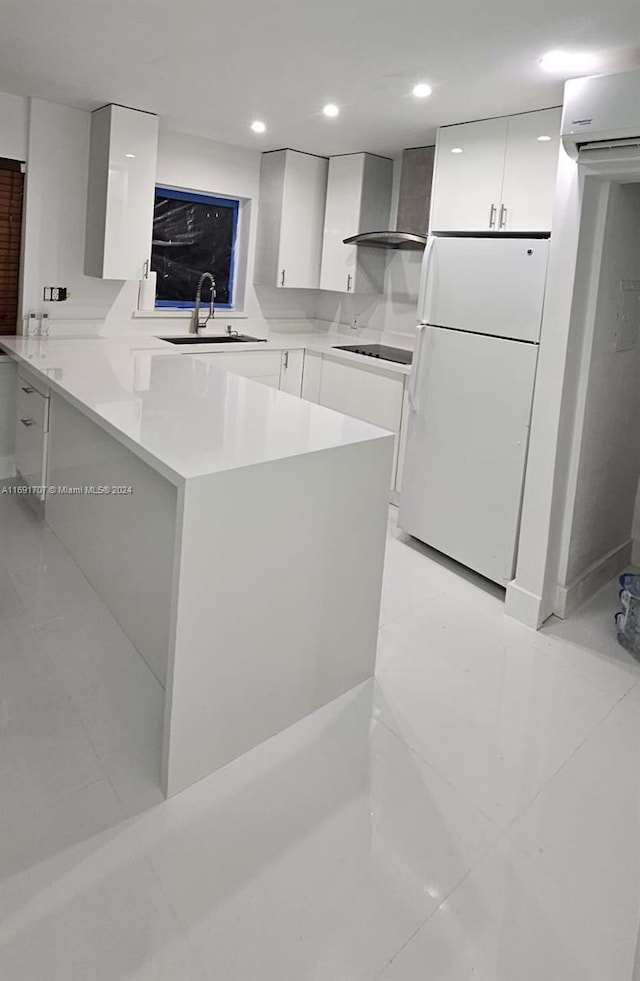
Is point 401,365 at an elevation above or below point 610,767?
above

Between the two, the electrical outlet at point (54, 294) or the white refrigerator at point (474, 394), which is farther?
the electrical outlet at point (54, 294)

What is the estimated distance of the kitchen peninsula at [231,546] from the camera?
1.86 meters

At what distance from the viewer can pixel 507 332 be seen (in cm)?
308

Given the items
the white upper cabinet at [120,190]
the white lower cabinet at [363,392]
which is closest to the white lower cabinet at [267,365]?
the white lower cabinet at [363,392]

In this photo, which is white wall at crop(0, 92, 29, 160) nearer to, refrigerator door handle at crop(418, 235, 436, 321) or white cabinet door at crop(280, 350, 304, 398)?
white cabinet door at crop(280, 350, 304, 398)

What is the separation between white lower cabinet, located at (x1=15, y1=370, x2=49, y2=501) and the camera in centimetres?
333

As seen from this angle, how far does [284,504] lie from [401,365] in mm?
2337

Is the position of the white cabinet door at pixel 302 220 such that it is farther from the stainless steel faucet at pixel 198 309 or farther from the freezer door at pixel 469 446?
the freezer door at pixel 469 446

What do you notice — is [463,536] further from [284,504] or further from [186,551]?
[186,551]

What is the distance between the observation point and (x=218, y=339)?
4875 mm

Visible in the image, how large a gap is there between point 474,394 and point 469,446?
25 cm

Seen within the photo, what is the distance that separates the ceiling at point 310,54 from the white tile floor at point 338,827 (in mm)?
2198

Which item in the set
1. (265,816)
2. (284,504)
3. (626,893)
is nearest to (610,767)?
(626,893)

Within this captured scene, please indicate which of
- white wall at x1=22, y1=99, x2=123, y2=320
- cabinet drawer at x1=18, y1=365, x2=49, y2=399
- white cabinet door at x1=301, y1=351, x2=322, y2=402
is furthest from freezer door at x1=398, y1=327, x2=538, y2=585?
white wall at x1=22, y1=99, x2=123, y2=320
